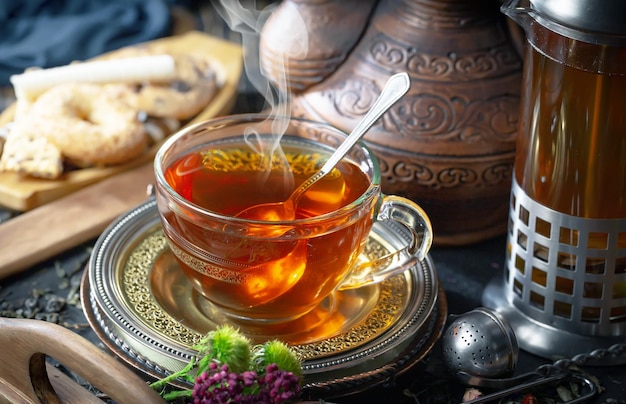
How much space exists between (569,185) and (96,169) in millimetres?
754

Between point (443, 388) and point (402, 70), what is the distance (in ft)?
1.39

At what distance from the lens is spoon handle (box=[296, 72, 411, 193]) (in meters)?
0.99

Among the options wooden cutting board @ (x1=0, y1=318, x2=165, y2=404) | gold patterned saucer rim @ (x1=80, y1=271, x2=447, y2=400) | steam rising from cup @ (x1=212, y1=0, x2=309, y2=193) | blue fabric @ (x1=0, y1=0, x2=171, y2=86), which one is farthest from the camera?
blue fabric @ (x1=0, y1=0, x2=171, y2=86)

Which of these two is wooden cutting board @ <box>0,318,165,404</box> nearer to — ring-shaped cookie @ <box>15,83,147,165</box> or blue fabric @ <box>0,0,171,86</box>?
ring-shaped cookie @ <box>15,83,147,165</box>

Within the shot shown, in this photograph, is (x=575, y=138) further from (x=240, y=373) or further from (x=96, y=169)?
(x=96, y=169)

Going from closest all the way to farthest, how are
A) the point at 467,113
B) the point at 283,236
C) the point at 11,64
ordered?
the point at 283,236, the point at 467,113, the point at 11,64

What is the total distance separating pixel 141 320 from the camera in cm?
96

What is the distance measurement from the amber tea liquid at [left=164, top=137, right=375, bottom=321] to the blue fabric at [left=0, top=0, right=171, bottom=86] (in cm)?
85

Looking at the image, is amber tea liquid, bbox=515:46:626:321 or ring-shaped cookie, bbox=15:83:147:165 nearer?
amber tea liquid, bbox=515:46:626:321

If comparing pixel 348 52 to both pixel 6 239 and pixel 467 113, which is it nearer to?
pixel 467 113

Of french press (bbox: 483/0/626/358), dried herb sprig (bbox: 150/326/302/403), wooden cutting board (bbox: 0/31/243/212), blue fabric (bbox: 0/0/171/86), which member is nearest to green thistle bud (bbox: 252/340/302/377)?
dried herb sprig (bbox: 150/326/302/403)

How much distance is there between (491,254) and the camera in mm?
1228

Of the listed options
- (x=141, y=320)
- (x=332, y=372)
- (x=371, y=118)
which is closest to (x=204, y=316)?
(x=141, y=320)

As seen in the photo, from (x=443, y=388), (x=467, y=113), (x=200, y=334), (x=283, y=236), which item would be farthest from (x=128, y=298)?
(x=467, y=113)
